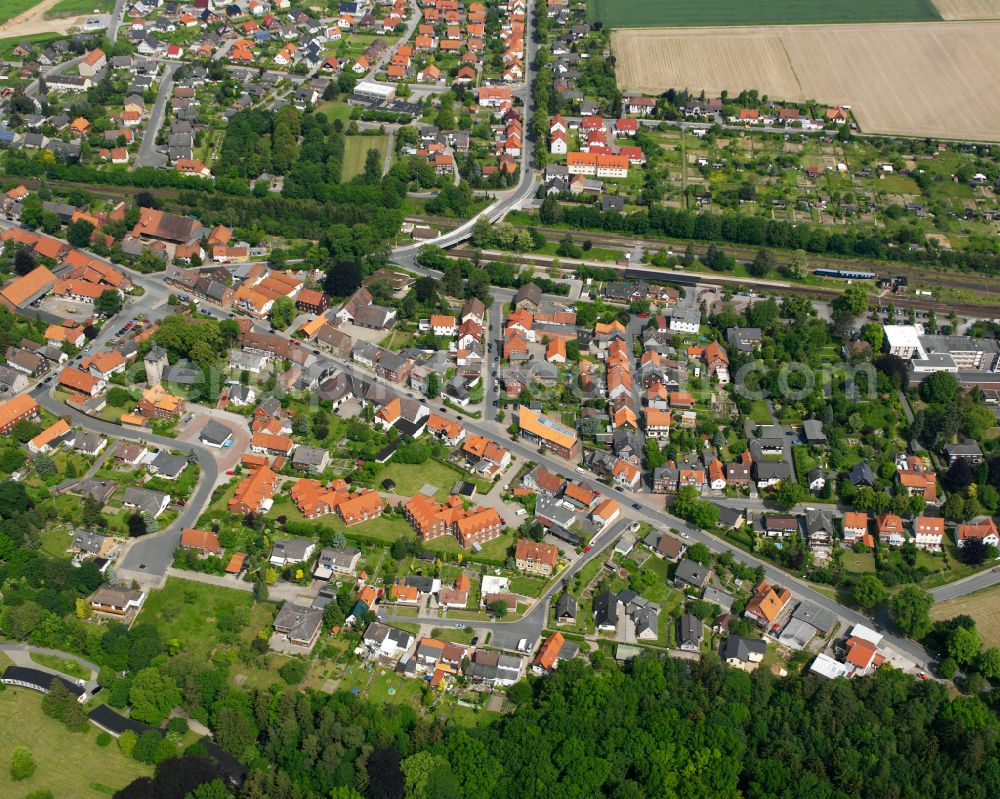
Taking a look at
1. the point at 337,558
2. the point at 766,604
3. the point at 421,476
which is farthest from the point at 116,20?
the point at 766,604

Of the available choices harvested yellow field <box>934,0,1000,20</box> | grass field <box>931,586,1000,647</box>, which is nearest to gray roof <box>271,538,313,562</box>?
grass field <box>931,586,1000,647</box>

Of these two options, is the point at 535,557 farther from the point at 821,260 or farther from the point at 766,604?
the point at 821,260

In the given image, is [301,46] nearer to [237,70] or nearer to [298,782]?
[237,70]

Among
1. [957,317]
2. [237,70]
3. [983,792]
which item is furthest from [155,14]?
[983,792]

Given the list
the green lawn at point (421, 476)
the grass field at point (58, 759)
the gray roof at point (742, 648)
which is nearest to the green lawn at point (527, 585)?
the green lawn at point (421, 476)

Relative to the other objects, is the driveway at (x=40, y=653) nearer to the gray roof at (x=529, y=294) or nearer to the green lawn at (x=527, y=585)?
the green lawn at (x=527, y=585)

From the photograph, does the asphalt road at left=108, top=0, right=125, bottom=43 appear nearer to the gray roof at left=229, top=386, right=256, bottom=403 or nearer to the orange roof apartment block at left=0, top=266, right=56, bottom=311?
the orange roof apartment block at left=0, top=266, right=56, bottom=311

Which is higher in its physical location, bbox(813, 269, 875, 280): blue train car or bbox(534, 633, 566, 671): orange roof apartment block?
bbox(813, 269, 875, 280): blue train car
